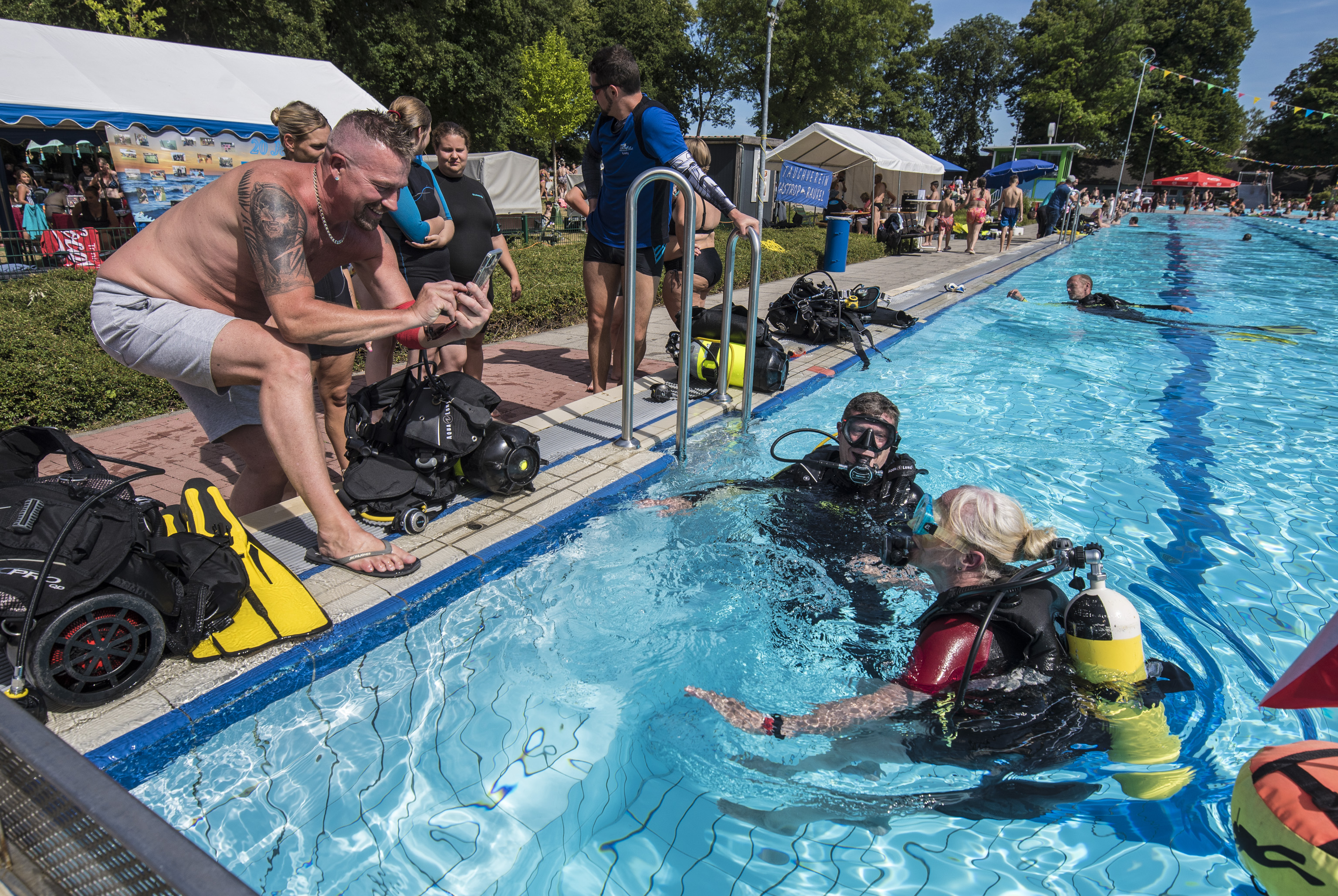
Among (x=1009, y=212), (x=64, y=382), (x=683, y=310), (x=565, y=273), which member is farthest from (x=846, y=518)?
(x=1009, y=212)

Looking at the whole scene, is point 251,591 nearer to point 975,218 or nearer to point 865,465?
point 865,465

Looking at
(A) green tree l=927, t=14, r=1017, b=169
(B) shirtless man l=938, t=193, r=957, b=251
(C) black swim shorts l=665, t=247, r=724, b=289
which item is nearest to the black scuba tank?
(C) black swim shorts l=665, t=247, r=724, b=289

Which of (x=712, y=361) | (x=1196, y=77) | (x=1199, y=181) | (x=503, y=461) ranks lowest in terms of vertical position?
(x=503, y=461)

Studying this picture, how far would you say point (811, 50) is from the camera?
120 feet

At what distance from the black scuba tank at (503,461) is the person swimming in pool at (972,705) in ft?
5.58

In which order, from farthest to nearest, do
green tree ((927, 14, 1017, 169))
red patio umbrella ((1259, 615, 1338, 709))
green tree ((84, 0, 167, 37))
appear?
green tree ((927, 14, 1017, 169)) → green tree ((84, 0, 167, 37)) → red patio umbrella ((1259, 615, 1338, 709))

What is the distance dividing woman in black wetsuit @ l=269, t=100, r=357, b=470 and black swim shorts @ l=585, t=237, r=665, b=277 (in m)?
1.71

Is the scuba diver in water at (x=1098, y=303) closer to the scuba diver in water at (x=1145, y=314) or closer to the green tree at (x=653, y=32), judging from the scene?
the scuba diver in water at (x=1145, y=314)

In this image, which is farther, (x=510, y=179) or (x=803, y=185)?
(x=510, y=179)

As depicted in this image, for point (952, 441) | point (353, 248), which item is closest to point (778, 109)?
point (952, 441)

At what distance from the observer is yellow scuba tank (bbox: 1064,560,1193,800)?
7.18ft

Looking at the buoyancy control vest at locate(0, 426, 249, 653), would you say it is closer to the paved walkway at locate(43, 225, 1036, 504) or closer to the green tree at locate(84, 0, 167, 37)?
the paved walkway at locate(43, 225, 1036, 504)

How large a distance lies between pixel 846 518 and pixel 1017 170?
28680mm

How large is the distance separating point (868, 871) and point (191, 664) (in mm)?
2298
